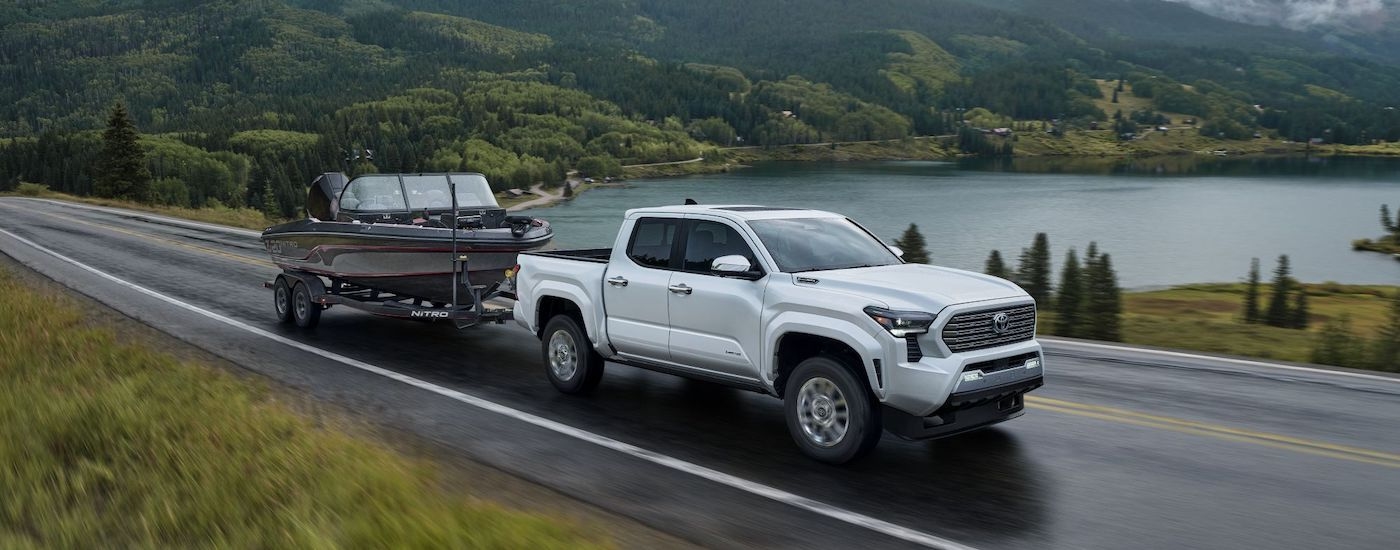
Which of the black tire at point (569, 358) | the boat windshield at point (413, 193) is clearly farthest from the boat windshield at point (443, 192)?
the black tire at point (569, 358)

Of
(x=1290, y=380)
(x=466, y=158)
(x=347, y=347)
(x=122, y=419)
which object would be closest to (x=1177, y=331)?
(x=1290, y=380)

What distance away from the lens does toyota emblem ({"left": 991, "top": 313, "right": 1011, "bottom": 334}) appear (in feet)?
22.9

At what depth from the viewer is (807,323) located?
279 inches

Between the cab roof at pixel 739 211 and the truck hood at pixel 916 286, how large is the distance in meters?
0.89

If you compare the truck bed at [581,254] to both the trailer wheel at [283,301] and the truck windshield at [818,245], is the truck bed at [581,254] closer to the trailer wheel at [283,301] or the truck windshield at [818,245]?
the truck windshield at [818,245]

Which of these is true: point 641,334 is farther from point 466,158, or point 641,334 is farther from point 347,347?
point 466,158

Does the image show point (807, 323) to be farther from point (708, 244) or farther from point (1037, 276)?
point (1037, 276)

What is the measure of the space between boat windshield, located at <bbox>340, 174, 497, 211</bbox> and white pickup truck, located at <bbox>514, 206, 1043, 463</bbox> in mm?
4797

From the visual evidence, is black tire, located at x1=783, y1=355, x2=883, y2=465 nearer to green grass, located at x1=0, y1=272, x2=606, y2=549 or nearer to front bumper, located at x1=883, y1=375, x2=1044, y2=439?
front bumper, located at x1=883, y1=375, x2=1044, y2=439

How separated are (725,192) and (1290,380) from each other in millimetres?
92677

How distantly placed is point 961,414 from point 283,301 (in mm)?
10744

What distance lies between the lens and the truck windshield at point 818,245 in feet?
25.9

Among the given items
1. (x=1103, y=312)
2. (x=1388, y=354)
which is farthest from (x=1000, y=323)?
(x=1103, y=312)

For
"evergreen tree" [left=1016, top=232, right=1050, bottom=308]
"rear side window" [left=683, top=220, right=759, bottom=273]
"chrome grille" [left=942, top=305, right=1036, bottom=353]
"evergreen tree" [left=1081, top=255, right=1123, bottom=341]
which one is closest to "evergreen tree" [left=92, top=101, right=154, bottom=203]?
"evergreen tree" [left=1016, top=232, right=1050, bottom=308]
